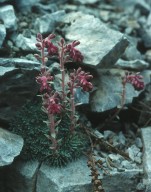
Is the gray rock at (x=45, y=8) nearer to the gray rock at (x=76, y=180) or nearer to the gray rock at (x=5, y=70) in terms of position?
the gray rock at (x=5, y=70)

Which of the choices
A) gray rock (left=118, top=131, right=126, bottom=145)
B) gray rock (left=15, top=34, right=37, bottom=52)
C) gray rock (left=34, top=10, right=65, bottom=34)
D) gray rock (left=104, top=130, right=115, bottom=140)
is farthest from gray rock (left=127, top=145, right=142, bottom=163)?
gray rock (left=34, top=10, right=65, bottom=34)

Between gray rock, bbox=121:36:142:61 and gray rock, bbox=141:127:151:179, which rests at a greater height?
gray rock, bbox=121:36:142:61

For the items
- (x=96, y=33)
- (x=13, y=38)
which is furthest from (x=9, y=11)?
(x=96, y=33)

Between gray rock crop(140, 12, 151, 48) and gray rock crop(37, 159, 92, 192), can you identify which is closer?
gray rock crop(37, 159, 92, 192)

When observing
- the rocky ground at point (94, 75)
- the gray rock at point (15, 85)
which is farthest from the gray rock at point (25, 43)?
the gray rock at point (15, 85)

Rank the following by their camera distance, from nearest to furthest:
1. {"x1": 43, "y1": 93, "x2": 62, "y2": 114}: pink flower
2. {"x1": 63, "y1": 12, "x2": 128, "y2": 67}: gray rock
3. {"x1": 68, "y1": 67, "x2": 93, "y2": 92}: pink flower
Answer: {"x1": 43, "y1": 93, "x2": 62, "y2": 114}: pink flower < {"x1": 68, "y1": 67, "x2": 93, "y2": 92}: pink flower < {"x1": 63, "y1": 12, "x2": 128, "y2": 67}: gray rock

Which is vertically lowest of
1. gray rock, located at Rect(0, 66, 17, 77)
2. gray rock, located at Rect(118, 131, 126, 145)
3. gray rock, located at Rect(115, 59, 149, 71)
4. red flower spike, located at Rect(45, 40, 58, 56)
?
gray rock, located at Rect(118, 131, 126, 145)

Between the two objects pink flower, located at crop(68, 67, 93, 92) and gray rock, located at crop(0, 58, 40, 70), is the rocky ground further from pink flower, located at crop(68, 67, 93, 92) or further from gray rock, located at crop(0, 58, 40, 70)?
pink flower, located at crop(68, 67, 93, 92)
